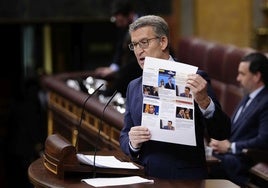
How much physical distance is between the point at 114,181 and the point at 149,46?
0.56 m

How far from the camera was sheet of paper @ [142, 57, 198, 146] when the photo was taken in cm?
282

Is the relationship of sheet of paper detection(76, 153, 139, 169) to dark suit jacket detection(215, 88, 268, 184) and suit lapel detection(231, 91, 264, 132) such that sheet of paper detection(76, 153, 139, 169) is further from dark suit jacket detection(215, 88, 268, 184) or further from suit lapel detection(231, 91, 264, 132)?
suit lapel detection(231, 91, 264, 132)

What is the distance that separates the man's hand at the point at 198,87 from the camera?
2740 millimetres

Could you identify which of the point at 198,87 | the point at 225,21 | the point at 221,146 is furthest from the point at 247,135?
the point at 225,21

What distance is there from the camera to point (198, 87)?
274 cm

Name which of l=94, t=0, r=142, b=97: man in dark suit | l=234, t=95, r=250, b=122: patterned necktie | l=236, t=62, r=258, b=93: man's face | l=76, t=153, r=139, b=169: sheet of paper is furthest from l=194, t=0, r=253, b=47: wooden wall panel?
l=76, t=153, r=139, b=169: sheet of paper

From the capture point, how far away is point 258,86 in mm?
4664

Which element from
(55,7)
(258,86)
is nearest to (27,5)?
(55,7)

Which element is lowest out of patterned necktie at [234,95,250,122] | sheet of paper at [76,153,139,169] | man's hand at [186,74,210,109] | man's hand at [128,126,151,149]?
patterned necktie at [234,95,250,122]

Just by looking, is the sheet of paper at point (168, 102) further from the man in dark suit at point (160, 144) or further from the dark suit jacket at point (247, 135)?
the dark suit jacket at point (247, 135)

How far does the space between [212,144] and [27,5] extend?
16.5 ft

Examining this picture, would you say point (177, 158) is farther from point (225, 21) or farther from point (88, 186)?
point (225, 21)

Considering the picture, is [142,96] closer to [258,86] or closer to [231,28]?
[258,86]

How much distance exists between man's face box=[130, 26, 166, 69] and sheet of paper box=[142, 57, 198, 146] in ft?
0.49
